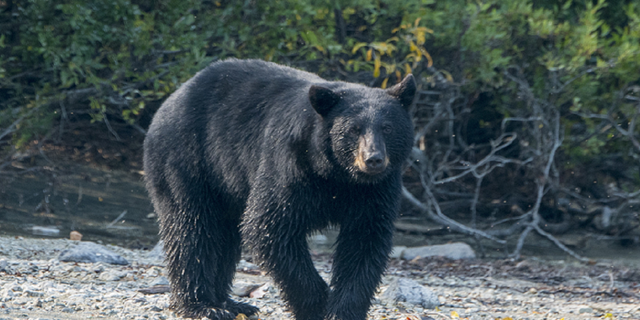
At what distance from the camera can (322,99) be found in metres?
3.76

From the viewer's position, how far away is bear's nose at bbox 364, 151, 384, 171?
3.51 m

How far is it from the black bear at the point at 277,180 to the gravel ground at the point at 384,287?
42cm

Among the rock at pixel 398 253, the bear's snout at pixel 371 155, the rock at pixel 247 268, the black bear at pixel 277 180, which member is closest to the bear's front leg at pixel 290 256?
the black bear at pixel 277 180

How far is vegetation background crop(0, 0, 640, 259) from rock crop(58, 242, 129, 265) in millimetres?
1772

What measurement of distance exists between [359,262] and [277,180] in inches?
26.9

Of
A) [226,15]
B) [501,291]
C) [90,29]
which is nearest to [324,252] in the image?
[501,291]

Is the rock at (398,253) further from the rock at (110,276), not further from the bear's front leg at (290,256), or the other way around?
the bear's front leg at (290,256)

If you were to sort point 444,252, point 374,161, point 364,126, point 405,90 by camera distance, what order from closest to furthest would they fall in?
1. point 374,161
2. point 364,126
3. point 405,90
4. point 444,252

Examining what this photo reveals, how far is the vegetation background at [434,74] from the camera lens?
710cm

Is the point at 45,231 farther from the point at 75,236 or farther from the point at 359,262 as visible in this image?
the point at 359,262

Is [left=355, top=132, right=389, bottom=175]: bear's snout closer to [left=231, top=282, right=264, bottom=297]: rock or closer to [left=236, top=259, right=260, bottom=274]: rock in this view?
[left=231, top=282, right=264, bottom=297]: rock

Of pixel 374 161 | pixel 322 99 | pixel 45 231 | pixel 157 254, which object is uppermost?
pixel 322 99

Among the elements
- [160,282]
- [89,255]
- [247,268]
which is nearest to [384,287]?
[247,268]

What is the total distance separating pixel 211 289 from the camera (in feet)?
14.8
